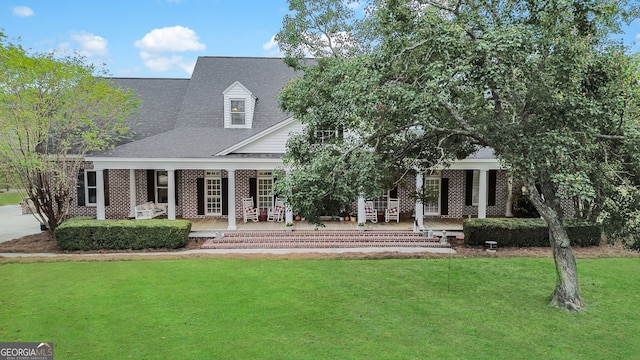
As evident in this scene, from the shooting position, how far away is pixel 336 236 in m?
16.0

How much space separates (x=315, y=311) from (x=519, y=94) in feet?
19.7

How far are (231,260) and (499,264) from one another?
8.28 meters

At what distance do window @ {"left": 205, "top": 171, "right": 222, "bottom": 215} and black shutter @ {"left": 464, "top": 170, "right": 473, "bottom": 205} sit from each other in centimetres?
1163

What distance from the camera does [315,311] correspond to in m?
8.47

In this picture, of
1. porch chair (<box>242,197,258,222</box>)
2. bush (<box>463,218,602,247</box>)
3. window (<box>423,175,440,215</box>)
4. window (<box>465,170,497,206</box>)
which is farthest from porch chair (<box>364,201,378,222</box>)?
porch chair (<box>242,197,258,222</box>)

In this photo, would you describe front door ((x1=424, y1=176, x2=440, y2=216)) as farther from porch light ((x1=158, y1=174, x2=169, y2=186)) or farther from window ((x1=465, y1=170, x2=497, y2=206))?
porch light ((x1=158, y1=174, x2=169, y2=186))

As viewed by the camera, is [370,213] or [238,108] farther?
[238,108]

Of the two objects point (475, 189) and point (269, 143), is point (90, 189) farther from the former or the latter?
point (475, 189)

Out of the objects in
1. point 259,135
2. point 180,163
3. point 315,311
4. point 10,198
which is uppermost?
point 259,135

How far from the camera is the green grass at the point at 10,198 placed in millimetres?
29677

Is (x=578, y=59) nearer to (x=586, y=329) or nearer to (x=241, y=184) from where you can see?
(x=586, y=329)

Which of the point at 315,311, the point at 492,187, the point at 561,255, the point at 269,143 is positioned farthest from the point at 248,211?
the point at 561,255

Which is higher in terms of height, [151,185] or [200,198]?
[151,185]

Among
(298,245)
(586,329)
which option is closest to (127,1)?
(298,245)
